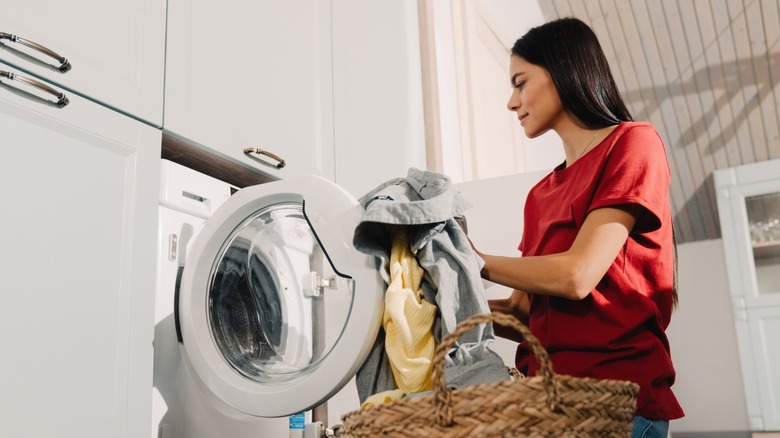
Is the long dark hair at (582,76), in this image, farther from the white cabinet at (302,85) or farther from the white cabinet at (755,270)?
the white cabinet at (755,270)

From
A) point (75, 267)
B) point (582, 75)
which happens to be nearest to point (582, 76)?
point (582, 75)

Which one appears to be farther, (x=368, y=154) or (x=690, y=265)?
(x=690, y=265)

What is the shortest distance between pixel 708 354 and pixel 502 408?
15.2 feet

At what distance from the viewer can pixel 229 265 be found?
148cm

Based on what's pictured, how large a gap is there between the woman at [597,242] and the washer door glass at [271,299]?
0.40 metres

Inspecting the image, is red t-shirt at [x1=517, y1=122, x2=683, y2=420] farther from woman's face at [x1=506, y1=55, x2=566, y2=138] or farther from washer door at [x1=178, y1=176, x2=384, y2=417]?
washer door at [x1=178, y1=176, x2=384, y2=417]

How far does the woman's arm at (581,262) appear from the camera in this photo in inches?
43.4

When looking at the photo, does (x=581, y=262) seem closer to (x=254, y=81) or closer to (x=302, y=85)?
(x=254, y=81)

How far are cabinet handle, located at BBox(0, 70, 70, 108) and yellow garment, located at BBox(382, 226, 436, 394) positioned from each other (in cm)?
62

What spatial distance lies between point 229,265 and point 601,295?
749mm

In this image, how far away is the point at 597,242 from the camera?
112 centimetres

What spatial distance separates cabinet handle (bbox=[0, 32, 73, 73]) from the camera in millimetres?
1133

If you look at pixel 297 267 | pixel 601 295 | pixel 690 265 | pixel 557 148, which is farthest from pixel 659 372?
pixel 690 265

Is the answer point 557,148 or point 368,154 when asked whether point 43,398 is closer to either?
point 368,154
